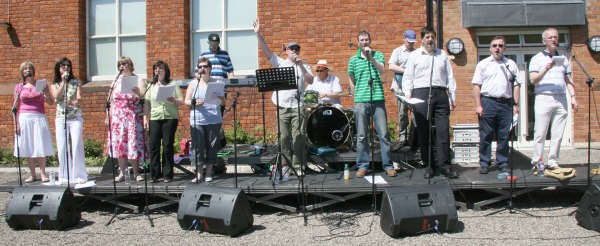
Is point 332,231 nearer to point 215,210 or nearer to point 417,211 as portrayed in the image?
point 417,211

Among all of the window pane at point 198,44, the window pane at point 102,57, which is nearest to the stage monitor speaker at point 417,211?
the window pane at point 198,44

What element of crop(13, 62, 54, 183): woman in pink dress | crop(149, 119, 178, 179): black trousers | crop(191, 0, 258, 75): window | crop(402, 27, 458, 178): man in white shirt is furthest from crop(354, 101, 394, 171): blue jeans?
crop(191, 0, 258, 75): window

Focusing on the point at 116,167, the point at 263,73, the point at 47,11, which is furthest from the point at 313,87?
the point at 47,11

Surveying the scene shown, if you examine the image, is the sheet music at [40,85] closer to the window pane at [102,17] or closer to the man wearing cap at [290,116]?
the man wearing cap at [290,116]

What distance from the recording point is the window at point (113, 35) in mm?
10867

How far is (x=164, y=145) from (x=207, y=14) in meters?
5.05

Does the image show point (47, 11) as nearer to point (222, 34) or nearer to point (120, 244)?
point (222, 34)

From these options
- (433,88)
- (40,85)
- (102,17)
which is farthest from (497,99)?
(102,17)

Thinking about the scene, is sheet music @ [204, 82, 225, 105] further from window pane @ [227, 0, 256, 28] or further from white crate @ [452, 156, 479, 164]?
window pane @ [227, 0, 256, 28]

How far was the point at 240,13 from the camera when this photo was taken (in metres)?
10.5

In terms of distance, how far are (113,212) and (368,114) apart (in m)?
3.65

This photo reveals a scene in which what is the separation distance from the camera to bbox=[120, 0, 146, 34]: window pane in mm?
10812

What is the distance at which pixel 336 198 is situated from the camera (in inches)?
228

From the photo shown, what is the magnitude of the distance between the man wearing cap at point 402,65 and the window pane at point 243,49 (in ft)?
13.1
